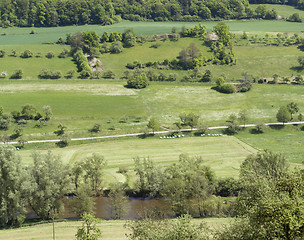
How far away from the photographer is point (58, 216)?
7194cm

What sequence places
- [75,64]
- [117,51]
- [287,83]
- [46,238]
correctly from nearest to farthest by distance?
[46,238], [287,83], [75,64], [117,51]

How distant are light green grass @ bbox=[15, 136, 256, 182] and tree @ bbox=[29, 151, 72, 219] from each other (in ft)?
59.3

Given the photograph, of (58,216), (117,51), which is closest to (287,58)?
(117,51)

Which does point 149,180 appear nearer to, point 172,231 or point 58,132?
point 172,231

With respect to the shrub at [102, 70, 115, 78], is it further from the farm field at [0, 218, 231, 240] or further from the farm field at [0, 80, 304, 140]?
the farm field at [0, 218, 231, 240]

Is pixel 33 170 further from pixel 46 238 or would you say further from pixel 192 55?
pixel 192 55

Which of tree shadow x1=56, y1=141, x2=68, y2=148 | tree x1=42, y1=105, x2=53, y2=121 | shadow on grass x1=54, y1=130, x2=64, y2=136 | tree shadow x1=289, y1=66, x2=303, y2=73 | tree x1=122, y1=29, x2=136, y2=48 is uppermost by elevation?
tree x1=122, y1=29, x2=136, y2=48

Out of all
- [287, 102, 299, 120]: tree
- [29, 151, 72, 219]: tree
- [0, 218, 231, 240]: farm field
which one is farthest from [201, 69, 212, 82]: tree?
[0, 218, 231, 240]: farm field

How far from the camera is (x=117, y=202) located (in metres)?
71.5

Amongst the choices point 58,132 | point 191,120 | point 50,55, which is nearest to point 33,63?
point 50,55

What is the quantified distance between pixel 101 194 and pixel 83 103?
58.1 meters

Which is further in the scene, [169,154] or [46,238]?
[169,154]

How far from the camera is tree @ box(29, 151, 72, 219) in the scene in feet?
228

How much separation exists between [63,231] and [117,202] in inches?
507
